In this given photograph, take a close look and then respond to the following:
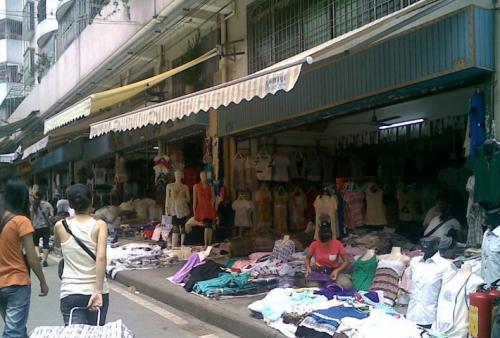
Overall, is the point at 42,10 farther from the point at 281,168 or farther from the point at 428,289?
the point at 428,289

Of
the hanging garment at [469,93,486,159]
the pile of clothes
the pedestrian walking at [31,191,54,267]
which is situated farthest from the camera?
the pedestrian walking at [31,191,54,267]

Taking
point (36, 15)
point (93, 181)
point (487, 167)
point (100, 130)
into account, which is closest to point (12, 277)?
point (487, 167)

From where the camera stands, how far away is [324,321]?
18.1ft

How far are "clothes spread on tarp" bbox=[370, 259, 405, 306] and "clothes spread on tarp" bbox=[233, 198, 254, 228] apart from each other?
483cm

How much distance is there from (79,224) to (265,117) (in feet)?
22.1

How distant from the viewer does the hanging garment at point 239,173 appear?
11.8m

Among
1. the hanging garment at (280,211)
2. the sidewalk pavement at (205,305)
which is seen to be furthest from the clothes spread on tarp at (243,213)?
the sidewalk pavement at (205,305)

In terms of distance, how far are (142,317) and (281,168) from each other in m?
5.30

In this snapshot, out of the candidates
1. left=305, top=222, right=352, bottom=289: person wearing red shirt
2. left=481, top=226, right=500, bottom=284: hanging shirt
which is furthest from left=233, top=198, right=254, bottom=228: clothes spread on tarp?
left=481, top=226, right=500, bottom=284: hanging shirt

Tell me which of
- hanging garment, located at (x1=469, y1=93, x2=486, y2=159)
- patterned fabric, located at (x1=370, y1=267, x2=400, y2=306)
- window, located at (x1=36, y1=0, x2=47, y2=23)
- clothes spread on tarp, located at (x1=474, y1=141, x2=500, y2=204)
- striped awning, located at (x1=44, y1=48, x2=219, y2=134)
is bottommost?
patterned fabric, located at (x1=370, y1=267, x2=400, y2=306)

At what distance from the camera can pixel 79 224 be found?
13.3 feet

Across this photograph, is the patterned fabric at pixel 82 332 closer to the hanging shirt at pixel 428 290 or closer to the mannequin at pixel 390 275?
the hanging shirt at pixel 428 290

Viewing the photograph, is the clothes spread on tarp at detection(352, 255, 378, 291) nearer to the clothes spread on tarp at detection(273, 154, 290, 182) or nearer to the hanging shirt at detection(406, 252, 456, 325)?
the hanging shirt at detection(406, 252, 456, 325)

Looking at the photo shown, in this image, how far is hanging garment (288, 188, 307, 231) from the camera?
39.0 ft
